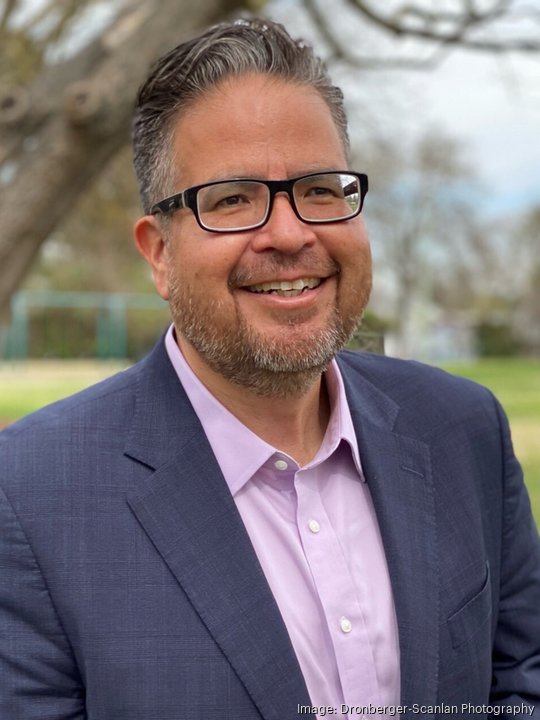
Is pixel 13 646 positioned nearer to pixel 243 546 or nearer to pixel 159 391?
pixel 243 546

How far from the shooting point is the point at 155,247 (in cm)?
187

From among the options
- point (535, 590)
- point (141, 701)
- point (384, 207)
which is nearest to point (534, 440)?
point (535, 590)

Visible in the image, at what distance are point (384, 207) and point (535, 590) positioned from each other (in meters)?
27.9

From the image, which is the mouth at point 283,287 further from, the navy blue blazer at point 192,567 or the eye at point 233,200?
the navy blue blazer at point 192,567

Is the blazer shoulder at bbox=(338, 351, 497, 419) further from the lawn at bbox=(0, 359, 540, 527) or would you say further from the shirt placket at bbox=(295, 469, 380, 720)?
the lawn at bbox=(0, 359, 540, 527)

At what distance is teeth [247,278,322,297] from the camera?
1.67 m

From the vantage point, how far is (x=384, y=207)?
1142 inches

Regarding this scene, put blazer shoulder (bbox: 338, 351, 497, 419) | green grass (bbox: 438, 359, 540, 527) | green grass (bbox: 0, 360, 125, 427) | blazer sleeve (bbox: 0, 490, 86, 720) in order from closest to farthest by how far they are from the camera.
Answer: blazer sleeve (bbox: 0, 490, 86, 720)
blazer shoulder (bbox: 338, 351, 497, 419)
green grass (bbox: 438, 359, 540, 527)
green grass (bbox: 0, 360, 125, 427)

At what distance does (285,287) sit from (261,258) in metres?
0.08

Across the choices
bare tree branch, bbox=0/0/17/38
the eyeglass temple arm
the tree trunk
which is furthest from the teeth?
bare tree branch, bbox=0/0/17/38

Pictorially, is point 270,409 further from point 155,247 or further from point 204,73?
point 204,73

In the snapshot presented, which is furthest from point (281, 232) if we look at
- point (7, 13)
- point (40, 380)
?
point (40, 380)

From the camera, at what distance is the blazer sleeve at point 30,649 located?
146 centimetres

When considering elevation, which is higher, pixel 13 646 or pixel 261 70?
pixel 261 70
